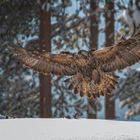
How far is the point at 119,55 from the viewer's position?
22.5 feet

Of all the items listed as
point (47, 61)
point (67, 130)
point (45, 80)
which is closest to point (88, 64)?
point (47, 61)

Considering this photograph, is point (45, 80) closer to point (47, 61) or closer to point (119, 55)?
point (47, 61)

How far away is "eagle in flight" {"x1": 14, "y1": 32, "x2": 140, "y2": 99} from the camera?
267 inches

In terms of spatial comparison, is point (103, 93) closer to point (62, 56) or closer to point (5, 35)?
point (62, 56)

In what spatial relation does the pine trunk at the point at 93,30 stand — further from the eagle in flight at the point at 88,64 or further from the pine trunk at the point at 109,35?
the eagle in flight at the point at 88,64

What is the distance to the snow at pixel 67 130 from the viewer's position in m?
5.71

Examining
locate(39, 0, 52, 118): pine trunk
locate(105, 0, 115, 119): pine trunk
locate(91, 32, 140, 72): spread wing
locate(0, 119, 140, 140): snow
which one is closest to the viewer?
locate(0, 119, 140, 140): snow

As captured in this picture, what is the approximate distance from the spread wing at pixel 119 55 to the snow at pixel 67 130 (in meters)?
0.71

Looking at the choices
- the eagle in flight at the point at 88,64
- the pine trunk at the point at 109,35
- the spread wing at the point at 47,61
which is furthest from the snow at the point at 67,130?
the pine trunk at the point at 109,35

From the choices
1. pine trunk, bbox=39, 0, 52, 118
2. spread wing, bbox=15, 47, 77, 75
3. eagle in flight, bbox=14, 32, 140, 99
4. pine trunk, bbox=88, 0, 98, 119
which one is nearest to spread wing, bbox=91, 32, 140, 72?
eagle in flight, bbox=14, 32, 140, 99

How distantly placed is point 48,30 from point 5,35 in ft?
4.68

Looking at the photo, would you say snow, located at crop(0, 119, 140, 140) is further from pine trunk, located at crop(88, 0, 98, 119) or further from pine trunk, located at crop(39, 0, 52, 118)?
pine trunk, located at crop(88, 0, 98, 119)

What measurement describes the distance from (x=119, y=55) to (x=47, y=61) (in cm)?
90

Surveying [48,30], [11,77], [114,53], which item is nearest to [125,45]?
[114,53]
